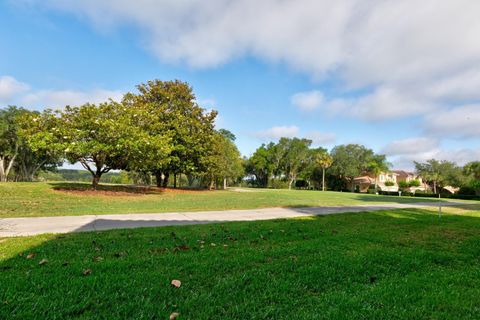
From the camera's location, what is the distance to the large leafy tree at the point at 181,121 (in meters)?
25.0

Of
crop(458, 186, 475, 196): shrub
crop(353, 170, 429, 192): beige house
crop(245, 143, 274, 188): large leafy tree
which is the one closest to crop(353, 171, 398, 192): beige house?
crop(353, 170, 429, 192): beige house

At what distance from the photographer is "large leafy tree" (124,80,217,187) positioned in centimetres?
2505

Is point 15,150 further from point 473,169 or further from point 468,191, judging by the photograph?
point 473,169

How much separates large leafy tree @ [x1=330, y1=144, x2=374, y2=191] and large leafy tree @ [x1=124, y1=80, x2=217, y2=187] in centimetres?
3986

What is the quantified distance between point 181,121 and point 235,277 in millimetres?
23546

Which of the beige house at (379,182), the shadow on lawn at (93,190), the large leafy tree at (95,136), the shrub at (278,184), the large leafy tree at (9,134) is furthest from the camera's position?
the beige house at (379,182)

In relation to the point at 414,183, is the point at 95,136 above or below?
above

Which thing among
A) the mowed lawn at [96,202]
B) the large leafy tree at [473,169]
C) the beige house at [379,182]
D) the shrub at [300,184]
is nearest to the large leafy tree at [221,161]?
the mowed lawn at [96,202]

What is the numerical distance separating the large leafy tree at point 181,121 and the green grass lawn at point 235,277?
64.5ft

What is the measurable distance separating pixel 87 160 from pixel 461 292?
19.1 metres

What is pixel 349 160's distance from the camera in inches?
2323

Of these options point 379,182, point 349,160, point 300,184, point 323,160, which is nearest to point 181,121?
point 323,160

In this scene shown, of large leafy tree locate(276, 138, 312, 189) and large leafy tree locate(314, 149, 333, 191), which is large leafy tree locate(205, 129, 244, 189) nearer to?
large leafy tree locate(276, 138, 312, 189)

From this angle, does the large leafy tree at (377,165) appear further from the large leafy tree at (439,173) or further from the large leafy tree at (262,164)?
the large leafy tree at (262,164)
